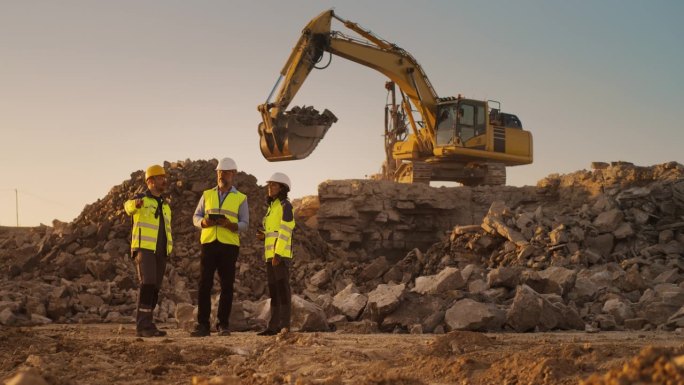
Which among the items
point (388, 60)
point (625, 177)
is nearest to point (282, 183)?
point (388, 60)

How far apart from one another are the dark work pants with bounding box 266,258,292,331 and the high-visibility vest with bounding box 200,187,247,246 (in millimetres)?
499

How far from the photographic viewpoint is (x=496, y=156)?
19.3m

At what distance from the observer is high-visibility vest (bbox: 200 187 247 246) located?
24.5 feet

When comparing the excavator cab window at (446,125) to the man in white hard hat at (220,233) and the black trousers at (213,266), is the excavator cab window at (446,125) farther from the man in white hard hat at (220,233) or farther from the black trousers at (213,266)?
the black trousers at (213,266)

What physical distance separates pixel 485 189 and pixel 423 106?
2857 mm

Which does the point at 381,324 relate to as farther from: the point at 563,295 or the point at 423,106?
the point at 423,106

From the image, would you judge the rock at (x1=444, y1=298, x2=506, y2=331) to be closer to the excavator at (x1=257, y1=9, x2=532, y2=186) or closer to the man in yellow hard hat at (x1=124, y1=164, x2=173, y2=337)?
the man in yellow hard hat at (x1=124, y1=164, x2=173, y2=337)

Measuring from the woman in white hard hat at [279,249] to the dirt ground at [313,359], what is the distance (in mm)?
502

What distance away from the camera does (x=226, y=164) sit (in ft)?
24.8

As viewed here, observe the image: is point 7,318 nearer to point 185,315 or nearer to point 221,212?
point 185,315

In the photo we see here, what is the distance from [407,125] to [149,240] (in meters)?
13.5

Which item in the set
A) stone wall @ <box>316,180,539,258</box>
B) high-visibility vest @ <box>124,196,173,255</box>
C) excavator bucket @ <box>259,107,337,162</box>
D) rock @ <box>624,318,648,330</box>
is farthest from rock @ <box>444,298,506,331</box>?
stone wall @ <box>316,180,539,258</box>

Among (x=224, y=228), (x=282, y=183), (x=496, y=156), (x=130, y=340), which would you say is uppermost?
(x=496, y=156)

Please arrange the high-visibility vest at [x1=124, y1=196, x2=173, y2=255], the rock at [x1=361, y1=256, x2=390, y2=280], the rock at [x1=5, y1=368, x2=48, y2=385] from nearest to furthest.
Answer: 1. the rock at [x1=5, y1=368, x2=48, y2=385]
2. the high-visibility vest at [x1=124, y1=196, x2=173, y2=255]
3. the rock at [x1=361, y1=256, x2=390, y2=280]
